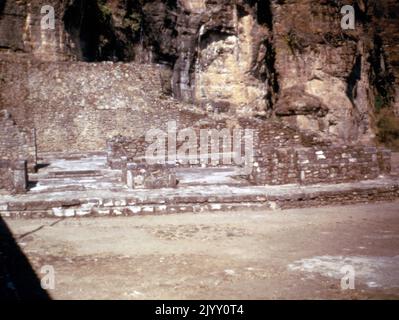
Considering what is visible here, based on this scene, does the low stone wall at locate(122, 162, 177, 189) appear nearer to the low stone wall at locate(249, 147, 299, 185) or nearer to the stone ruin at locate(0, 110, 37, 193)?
the low stone wall at locate(249, 147, 299, 185)

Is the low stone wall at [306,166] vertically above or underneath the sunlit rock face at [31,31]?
underneath

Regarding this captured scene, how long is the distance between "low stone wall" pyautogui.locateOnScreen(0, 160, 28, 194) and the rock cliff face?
19.0 m

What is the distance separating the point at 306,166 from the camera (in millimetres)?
11555

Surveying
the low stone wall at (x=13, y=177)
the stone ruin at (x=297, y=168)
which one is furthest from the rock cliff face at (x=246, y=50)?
the low stone wall at (x=13, y=177)

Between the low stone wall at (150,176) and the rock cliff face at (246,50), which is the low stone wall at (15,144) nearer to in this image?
the low stone wall at (150,176)

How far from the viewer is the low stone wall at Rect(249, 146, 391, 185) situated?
11.6m

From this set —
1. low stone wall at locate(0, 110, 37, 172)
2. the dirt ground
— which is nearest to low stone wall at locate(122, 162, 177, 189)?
the dirt ground

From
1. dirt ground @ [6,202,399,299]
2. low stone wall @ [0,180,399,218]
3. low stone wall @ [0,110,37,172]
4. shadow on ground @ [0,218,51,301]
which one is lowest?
dirt ground @ [6,202,399,299]

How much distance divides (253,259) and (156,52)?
2698 centimetres

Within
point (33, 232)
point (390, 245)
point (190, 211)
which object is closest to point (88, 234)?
point (33, 232)

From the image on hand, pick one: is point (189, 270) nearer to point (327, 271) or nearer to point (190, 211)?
point (327, 271)

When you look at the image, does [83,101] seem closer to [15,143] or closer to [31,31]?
[31,31]

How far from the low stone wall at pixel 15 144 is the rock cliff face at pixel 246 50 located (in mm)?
14724

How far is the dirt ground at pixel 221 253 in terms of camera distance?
5.74 meters
